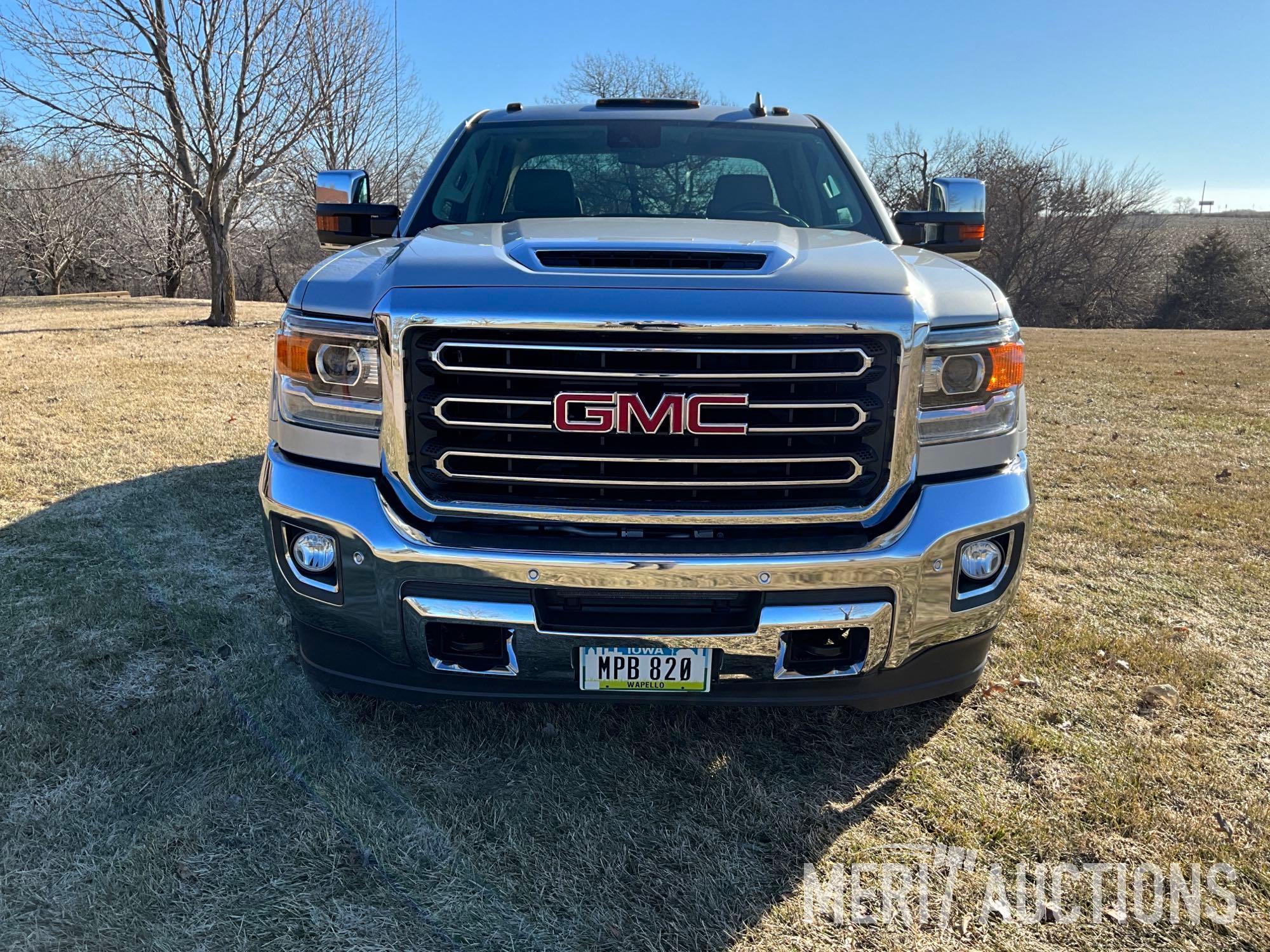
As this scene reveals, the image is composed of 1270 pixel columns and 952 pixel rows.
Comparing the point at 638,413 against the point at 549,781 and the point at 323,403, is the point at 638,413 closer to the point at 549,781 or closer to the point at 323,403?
the point at 323,403

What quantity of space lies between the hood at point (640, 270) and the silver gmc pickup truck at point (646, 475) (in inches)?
0.5

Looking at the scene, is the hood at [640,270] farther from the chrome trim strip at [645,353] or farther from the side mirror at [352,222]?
the side mirror at [352,222]

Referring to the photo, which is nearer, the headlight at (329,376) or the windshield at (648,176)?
the headlight at (329,376)

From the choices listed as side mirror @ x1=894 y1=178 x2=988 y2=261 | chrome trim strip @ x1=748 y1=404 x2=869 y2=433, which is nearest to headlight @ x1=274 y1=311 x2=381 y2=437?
chrome trim strip @ x1=748 y1=404 x2=869 y2=433

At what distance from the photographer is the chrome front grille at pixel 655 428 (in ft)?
6.98

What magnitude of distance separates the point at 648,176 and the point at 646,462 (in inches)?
74.3

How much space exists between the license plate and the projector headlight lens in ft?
2.34

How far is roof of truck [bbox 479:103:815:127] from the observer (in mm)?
3797

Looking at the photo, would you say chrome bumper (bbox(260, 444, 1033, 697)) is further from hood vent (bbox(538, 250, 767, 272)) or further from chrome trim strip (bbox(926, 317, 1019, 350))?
hood vent (bbox(538, 250, 767, 272))

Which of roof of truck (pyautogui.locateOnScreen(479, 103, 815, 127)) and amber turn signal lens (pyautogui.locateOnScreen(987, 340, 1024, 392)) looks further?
roof of truck (pyautogui.locateOnScreen(479, 103, 815, 127))

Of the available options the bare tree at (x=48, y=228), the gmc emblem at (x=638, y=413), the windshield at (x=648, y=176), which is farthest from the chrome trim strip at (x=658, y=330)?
the bare tree at (x=48, y=228)

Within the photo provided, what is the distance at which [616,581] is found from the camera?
212cm

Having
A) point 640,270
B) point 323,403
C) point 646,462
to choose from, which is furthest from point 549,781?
point 640,270

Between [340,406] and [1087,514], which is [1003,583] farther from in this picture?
[1087,514]
